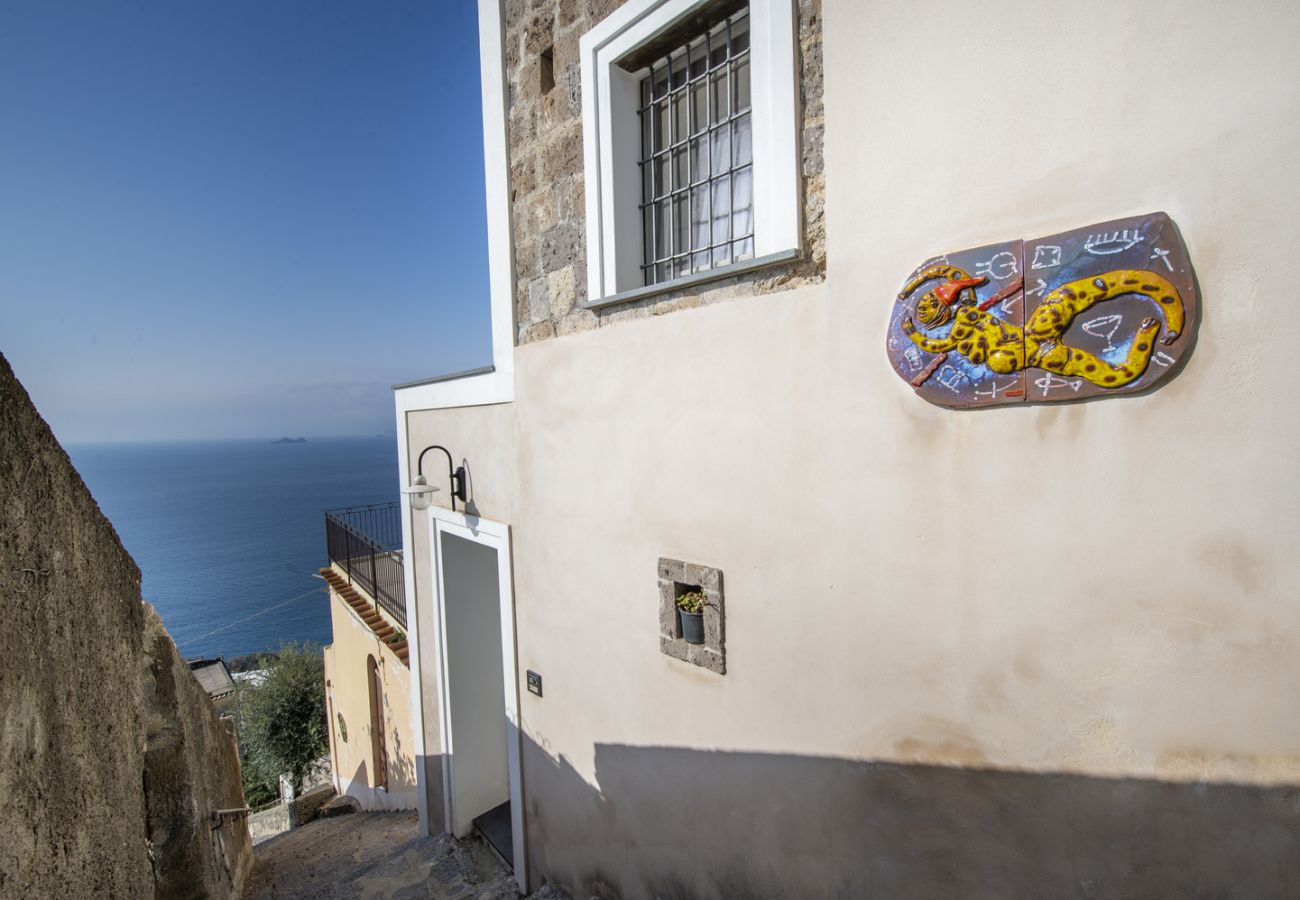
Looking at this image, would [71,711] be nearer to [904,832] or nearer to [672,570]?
[672,570]

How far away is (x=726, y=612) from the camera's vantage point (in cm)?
306

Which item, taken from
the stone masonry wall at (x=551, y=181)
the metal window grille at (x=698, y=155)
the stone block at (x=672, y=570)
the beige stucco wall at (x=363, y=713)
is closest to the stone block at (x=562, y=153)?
the stone masonry wall at (x=551, y=181)

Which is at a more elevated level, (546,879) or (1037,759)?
(1037,759)

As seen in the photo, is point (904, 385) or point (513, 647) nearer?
point (904, 385)

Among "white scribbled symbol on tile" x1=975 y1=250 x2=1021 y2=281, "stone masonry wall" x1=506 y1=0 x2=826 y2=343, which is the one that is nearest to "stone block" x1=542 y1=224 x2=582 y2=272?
"stone masonry wall" x1=506 y1=0 x2=826 y2=343

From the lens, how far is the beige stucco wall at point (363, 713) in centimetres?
779

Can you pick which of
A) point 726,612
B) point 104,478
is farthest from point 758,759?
point 104,478

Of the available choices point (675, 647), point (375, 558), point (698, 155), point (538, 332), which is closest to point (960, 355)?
point (698, 155)

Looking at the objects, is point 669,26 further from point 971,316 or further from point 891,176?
point 971,316

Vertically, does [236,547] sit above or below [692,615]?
below

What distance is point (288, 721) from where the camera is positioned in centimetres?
1515

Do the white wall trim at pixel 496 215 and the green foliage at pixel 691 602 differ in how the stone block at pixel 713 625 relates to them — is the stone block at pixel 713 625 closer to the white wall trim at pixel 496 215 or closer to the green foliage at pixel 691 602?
the green foliage at pixel 691 602

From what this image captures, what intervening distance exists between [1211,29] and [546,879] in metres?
5.76

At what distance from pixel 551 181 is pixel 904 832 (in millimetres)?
4030
